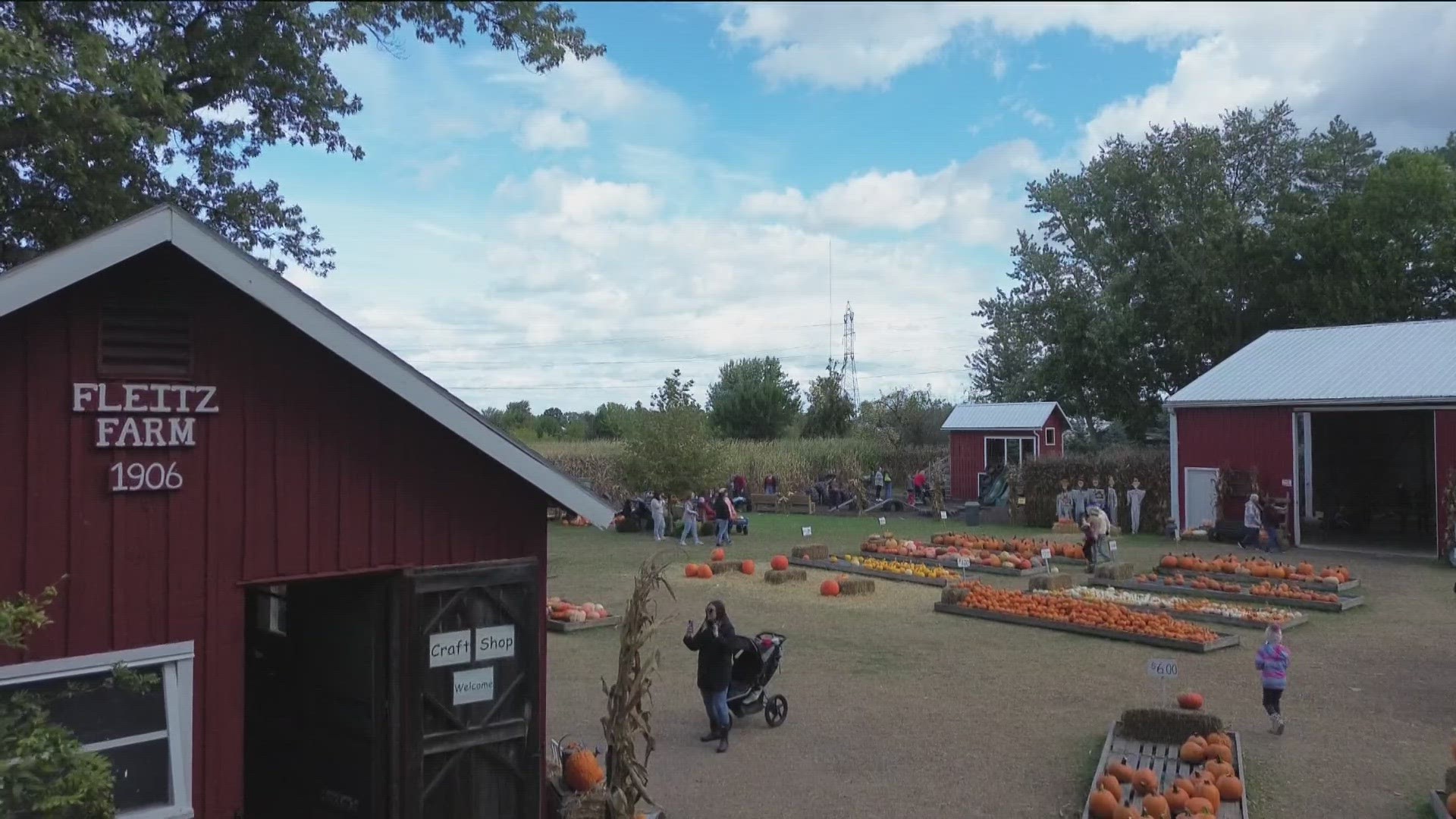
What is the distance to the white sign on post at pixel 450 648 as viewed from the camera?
7.20 m

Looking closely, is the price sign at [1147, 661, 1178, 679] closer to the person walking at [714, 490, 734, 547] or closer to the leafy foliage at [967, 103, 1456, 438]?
the person walking at [714, 490, 734, 547]

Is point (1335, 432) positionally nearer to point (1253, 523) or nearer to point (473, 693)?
point (1253, 523)

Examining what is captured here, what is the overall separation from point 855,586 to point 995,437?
2303cm

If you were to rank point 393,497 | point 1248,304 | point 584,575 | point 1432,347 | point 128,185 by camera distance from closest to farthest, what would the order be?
point 393,497 → point 128,185 → point 584,575 → point 1432,347 → point 1248,304

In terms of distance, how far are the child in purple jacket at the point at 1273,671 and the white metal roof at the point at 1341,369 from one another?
56.0ft

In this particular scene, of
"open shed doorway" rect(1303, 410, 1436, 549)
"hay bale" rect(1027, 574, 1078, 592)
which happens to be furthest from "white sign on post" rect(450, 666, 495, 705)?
"open shed doorway" rect(1303, 410, 1436, 549)

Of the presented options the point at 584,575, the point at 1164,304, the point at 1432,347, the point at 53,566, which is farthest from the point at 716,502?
the point at 1164,304

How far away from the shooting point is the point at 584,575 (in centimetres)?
2256

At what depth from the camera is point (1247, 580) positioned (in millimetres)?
19953

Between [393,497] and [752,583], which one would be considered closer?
[393,497]

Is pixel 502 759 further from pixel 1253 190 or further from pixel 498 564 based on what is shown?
pixel 1253 190

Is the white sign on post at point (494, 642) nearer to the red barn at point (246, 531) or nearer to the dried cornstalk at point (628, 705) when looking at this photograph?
the red barn at point (246, 531)

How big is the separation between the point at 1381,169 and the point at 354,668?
47.3 metres

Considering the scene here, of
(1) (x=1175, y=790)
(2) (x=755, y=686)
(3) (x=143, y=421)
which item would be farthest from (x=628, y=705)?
(1) (x=1175, y=790)
